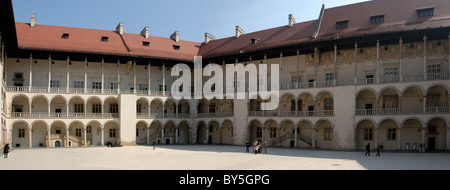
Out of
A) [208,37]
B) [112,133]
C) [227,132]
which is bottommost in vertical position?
[227,132]

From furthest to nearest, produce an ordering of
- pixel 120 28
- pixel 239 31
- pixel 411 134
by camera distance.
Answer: pixel 239 31, pixel 120 28, pixel 411 134

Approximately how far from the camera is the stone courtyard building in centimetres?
3250

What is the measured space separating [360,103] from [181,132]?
2351 centimetres

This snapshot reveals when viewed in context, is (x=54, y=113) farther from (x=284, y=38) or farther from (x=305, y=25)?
(x=305, y=25)

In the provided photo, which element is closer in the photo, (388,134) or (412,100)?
(412,100)

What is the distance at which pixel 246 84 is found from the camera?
43000mm

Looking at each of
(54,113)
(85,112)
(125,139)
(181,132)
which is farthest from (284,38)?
(54,113)

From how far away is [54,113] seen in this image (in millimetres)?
39375

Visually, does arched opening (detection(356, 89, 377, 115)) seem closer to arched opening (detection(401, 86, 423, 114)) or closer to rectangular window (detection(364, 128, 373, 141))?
rectangular window (detection(364, 128, 373, 141))

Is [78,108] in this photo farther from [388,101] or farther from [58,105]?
[388,101]

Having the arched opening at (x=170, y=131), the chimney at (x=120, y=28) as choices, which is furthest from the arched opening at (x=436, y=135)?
the chimney at (x=120, y=28)

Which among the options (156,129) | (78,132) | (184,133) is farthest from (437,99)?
(78,132)

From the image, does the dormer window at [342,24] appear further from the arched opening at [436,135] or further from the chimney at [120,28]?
the chimney at [120,28]

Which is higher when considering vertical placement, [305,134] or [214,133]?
[305,134]
